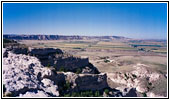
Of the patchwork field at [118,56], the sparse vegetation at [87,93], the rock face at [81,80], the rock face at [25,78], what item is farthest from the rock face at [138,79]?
the rock face at [25,78]

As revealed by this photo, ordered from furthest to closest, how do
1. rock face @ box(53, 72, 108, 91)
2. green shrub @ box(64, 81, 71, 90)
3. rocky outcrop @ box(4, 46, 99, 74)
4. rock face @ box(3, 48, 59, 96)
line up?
rocky outcrop @ box(4, 46, 99, 74) < rock face @ box(53, 72, 108, 91) < green shrub @ box(64, 81, 71, 90) < rock face @ box(3, 48, 59, 96)

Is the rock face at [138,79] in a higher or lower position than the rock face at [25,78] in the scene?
lower

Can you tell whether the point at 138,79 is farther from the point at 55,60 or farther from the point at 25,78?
the point at 25,78

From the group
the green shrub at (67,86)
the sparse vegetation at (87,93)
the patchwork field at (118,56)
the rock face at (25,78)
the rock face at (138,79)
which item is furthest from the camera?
the patchwork field at (118,56)

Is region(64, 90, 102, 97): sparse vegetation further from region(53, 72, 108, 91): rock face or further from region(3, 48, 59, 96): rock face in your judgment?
region(3, 48, 59, 96): rock face

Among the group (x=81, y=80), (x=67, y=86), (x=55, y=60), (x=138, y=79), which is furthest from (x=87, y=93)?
(x=138, y=79)

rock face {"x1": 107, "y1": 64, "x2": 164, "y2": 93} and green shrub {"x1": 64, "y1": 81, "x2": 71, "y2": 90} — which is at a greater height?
green shrub {"x1": 64, "y1": 81, "x2": 71, "y2": 90}

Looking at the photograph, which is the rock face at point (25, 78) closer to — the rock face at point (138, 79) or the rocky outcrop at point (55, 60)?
the rocky outcrop at point (55, 60)

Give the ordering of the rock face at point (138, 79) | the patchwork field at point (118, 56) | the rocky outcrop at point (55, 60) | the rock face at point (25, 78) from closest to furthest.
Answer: the rock face at point (25, 78), the rocky outcrop at point (55, 60), the rock face at point (138, 79), the patchwork field at point (118, 56)

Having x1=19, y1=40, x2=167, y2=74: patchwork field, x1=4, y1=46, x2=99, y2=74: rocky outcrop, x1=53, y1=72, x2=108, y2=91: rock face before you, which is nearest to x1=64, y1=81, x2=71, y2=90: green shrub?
x1=53, y1=72, x2=108, y2=91: rock face

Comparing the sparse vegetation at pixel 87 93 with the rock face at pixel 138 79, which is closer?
the sparse vegetation at pixel 87 93
